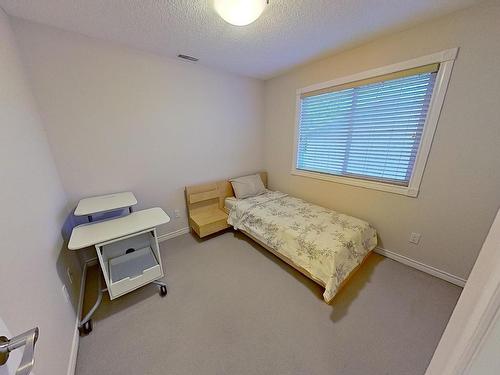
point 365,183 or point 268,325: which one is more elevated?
point 365,183

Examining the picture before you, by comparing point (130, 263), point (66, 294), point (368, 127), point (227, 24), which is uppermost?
point (227, 24)

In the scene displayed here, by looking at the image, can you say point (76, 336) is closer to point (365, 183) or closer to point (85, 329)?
point (85, 329)

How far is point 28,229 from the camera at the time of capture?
3.32ft

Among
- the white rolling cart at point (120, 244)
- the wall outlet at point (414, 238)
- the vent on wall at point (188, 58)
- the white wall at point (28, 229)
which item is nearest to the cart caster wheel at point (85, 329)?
the white rolling cart at point (120, 244)

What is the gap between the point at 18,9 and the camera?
1.32 m

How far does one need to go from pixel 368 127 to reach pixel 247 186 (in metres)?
1.74

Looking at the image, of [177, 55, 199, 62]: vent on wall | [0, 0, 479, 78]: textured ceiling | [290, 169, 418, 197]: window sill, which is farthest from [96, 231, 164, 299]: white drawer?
[290, 169, 418, 197]: window sill

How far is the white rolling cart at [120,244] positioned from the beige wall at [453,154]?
7.54 feet

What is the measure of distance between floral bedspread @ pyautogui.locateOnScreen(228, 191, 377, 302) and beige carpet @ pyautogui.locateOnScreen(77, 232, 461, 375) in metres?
0.24

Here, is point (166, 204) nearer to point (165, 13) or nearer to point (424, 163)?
point (165, 13)

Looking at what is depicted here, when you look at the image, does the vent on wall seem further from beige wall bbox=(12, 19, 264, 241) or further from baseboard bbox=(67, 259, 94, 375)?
baseboard bbox=(67, 259, 94, 375)

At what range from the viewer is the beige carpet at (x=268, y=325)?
47.3 inches

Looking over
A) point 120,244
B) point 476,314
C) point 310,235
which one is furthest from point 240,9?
point 120,244

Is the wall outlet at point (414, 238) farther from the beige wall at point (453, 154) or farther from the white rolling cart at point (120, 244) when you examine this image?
the white rolling cart at point (120, 244)
